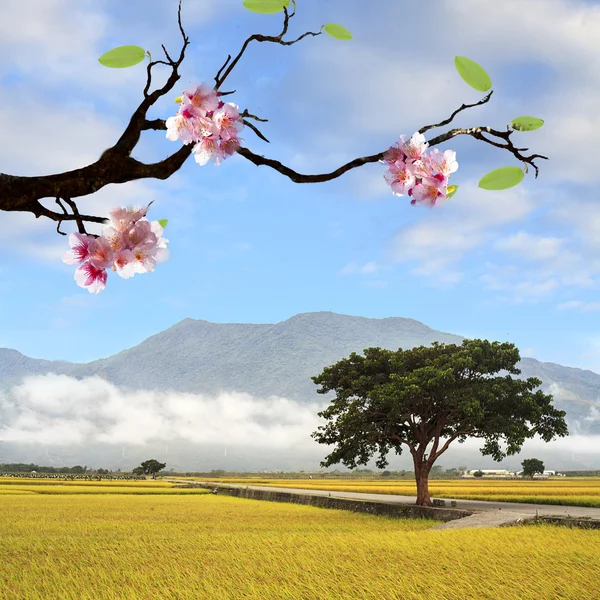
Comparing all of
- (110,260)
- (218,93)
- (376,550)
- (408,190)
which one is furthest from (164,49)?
(376,550)

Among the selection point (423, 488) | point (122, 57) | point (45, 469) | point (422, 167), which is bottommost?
point (45, 469)

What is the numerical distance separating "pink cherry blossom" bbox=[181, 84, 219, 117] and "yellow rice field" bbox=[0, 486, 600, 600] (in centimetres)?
876

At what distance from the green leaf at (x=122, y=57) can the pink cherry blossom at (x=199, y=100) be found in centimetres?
24

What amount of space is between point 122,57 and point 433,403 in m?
30.6

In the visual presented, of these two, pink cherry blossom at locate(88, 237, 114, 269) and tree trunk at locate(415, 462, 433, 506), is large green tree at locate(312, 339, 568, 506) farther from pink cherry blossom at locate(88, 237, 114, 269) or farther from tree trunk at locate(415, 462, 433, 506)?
pink cherry blossom at locate(88, 237, 114, 269)

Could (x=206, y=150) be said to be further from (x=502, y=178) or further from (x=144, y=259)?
(x=502, y=178)

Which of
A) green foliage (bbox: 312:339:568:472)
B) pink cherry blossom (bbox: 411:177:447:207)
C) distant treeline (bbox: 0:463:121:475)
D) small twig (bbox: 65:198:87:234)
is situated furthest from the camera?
distant treeline (bbox: 0:463:121:475)

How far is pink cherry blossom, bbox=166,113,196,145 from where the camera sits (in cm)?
297

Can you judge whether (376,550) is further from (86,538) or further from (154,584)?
(86,538)

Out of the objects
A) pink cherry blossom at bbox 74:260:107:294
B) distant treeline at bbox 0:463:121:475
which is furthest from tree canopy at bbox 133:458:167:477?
pink cherry blossom at bbox 74:260:107:294

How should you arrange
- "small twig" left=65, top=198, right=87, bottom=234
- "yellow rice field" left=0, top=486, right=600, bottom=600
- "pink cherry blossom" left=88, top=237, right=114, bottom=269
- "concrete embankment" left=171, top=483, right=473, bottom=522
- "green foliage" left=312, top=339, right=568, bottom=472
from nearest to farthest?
"pink cherry blossom" left=88, top=237, right=114, bottom=269 < "small twig" left=65, top=198, right=87, bottom=234 < "yellow rice field" left=0, top=486, right=600, bottom=600 < "concrete embankment" left=171, top=483, right=473, bottom=522 < "green foliage" left=312, top=339, right=568, bottom=472

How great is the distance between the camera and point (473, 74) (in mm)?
2904

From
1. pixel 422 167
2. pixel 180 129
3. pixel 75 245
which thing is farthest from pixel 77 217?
pixel 422 167

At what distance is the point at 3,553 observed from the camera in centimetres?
1673
